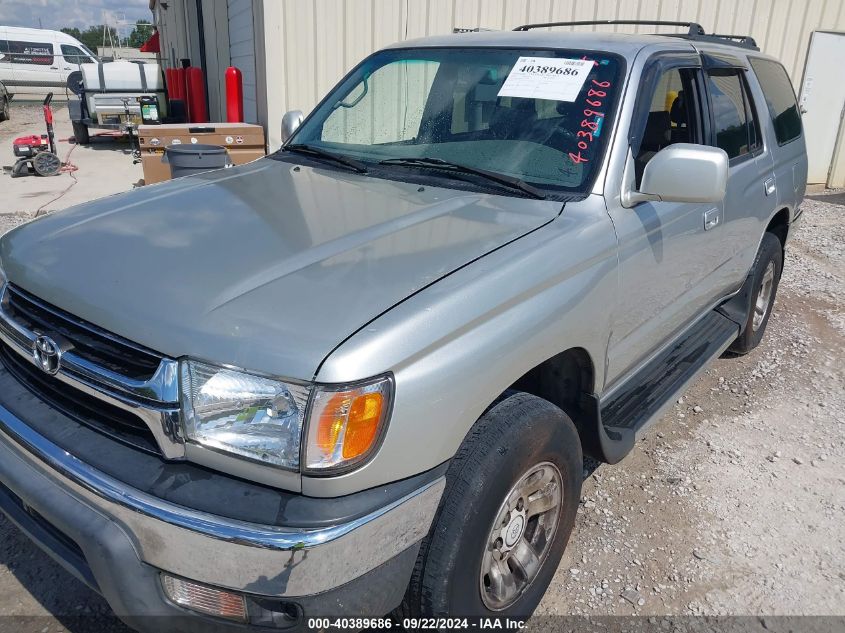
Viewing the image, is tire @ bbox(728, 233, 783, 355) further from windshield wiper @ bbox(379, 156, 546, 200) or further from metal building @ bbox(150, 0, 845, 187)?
metal building @ bbox(150, 0, 845, 187)

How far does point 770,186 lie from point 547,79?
1988 millimetres

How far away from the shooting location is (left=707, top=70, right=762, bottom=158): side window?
3.55m

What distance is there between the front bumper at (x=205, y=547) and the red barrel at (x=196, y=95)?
11845mm

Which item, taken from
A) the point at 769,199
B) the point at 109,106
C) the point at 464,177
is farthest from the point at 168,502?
the point at 109,106

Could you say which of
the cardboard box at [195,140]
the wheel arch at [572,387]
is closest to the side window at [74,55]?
the cardboard box at [195,140]

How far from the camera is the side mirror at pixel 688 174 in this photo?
246 cm

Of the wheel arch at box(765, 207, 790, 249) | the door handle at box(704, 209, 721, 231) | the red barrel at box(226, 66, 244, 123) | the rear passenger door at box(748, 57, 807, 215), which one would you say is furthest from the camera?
the red barrel at box(226, 66, 244, 123)

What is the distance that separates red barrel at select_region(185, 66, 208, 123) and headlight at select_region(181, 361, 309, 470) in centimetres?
1208

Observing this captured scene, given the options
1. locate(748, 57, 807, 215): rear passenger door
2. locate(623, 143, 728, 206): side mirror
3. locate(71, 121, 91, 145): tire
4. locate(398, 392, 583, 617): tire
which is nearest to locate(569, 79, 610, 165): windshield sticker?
locate(623, 143, 728, 206): side mirror

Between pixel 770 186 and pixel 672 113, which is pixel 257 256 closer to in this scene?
pixel 672 113

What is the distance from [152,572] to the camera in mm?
1735

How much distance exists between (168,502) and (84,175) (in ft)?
32.6

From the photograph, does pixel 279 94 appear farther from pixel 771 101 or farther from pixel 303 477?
pixel 303 477

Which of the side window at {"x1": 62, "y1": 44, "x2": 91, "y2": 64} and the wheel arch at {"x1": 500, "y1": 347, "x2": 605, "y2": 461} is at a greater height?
the side window at {"x1": 62, "y1": 44, "x2": 91, "y2": 64}
